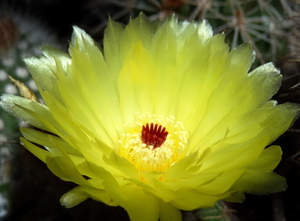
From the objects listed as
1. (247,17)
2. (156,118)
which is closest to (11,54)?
(156,118)

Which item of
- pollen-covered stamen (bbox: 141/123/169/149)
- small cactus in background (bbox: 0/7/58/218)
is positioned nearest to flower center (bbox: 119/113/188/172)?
pollen-covered stamen (bbox: 141/123/169/149)

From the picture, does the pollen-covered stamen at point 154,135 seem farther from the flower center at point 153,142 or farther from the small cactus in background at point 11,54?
the small cactus in background at point 11,54

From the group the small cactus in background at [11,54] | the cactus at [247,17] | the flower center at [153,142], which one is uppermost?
the cactus at [247,17]

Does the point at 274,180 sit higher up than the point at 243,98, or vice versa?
the point at 243,98

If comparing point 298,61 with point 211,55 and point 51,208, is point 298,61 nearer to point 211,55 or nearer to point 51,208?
point 211,55

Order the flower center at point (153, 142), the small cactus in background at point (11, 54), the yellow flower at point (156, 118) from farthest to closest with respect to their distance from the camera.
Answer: the small cactus in background at point (11, 54) < the flower center at point (153, 142) < the yellow flower at point (156, 118)

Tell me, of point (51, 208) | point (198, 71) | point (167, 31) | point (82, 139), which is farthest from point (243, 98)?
point (51, 208)

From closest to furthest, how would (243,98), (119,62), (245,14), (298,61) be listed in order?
1. (243,98)
2. (119,62)
3. (298,61)
4. (245,14)

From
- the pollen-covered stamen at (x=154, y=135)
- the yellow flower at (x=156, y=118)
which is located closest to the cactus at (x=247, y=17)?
the yellow flower at (x=156, y=118)
